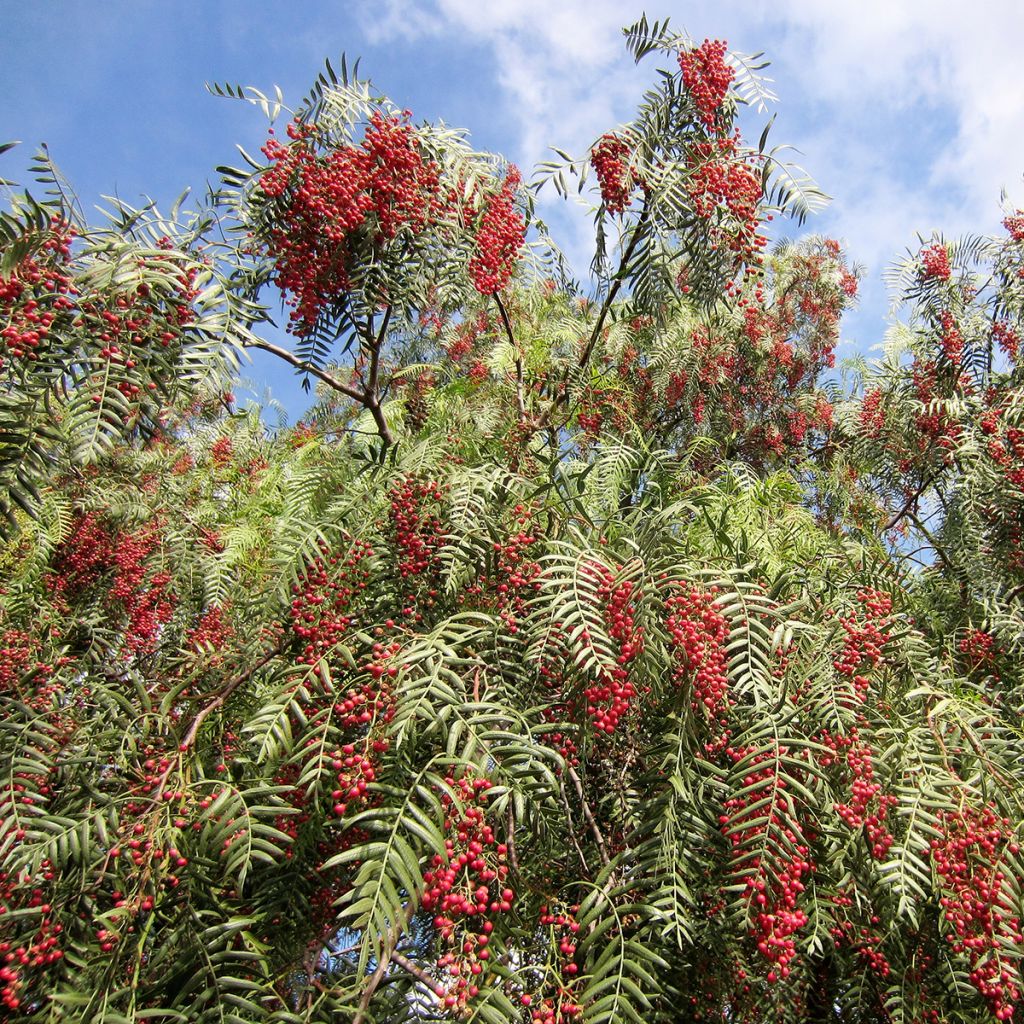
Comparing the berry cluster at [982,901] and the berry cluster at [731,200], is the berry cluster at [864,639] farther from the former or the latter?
the berry cluster at [731,200]

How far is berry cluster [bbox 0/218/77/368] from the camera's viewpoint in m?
1.71

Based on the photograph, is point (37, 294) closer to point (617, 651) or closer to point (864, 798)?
point (617, 651)

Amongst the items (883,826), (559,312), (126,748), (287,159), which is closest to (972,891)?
(883,826)

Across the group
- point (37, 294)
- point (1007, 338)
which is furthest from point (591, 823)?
point (1007, 338)

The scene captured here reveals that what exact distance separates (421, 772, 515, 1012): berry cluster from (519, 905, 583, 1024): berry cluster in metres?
0.17

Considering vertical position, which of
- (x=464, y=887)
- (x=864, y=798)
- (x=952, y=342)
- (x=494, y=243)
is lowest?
(x=464, y=887)

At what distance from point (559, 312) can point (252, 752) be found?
5.46 meters

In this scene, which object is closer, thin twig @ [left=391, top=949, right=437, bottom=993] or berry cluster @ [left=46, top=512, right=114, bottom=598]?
thin twig @ [left=391, top=949, right=437, bottom=993]

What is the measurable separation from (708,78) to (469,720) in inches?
113

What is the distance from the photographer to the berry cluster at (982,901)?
5.81ft

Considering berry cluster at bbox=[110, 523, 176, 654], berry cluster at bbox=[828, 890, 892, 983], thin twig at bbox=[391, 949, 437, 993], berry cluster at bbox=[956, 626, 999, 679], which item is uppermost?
berry cluster at bbox=[956, 626, 999, 679]

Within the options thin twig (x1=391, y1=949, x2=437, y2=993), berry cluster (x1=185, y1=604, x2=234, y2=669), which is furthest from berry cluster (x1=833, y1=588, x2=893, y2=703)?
berry cluster (x1=185, y1=604, x2=234, y2=669)

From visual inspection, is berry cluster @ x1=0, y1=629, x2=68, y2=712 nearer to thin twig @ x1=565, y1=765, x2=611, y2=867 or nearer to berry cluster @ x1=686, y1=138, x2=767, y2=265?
thin twig @ x1=565, y1=765, x2=611, y2=867

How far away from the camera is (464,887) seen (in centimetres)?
160
